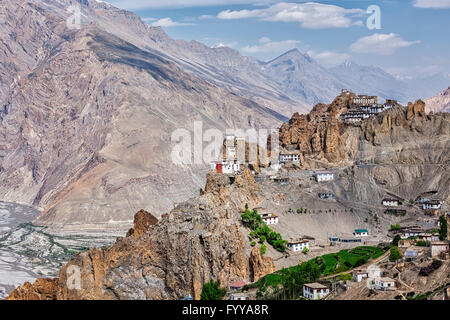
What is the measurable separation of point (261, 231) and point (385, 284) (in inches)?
1242

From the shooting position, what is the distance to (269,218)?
9081cm

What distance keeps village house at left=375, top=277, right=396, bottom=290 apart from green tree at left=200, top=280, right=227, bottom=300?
63.2 ft

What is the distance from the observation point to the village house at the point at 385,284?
55112 millimetres

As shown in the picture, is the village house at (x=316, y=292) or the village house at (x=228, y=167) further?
the village house at (x=228, y=167)

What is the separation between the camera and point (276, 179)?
338 ft

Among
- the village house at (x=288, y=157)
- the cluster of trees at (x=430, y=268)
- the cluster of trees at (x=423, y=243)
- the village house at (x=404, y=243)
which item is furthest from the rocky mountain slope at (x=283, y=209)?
the cluster of trees at (x=430, y=268)

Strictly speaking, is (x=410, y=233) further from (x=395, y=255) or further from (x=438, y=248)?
(x=438, y=248)

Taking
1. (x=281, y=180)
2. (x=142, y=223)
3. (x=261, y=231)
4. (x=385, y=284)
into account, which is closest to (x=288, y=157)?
(x=281, y=180)

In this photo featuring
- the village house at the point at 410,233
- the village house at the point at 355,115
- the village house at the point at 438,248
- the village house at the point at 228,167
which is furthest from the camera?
the village house at the point at 355,115

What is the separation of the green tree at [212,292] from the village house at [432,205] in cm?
3783

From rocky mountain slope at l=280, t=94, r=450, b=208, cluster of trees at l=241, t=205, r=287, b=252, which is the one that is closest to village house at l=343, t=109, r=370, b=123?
rocky mountain slope at l=280, t=94, r=450, b=208

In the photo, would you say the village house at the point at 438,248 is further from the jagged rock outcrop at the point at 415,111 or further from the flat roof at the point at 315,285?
the jagged rock outcrop at the point at 415,111

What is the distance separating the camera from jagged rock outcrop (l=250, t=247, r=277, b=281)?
77750 millimetres
